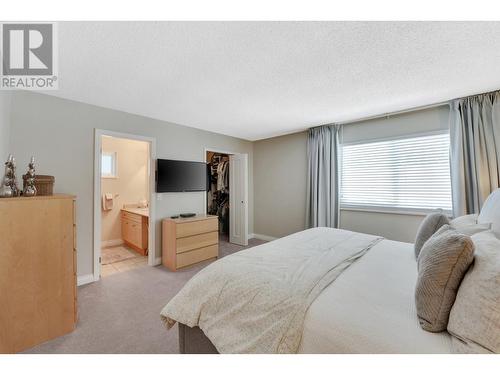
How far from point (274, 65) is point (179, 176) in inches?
91.7

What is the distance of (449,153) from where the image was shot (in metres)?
2.69

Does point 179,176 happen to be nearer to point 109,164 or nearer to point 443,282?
point 109,164

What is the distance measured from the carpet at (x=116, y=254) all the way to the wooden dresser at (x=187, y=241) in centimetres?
86

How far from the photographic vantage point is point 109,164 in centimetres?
425

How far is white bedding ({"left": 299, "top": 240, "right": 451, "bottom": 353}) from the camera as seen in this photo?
813mm

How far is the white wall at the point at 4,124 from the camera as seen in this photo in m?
1.87

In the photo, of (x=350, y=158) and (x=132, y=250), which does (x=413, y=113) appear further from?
(x=132, y=250)

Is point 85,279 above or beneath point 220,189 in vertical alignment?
beneath

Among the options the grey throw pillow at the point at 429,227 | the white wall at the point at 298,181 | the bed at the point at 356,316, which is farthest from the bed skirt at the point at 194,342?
the white wall at the point at 298,181

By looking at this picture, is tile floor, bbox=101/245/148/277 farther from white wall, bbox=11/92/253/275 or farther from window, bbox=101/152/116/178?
window, bbox=101/152/116/178

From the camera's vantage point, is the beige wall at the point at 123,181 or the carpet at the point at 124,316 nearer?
the carpet at the point at 124,316

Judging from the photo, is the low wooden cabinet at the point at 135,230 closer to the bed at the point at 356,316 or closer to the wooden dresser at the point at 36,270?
the wooden dresser at the point at 36,270

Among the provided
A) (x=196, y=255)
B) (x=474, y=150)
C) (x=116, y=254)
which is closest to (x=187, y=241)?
(x=196, y=255)
